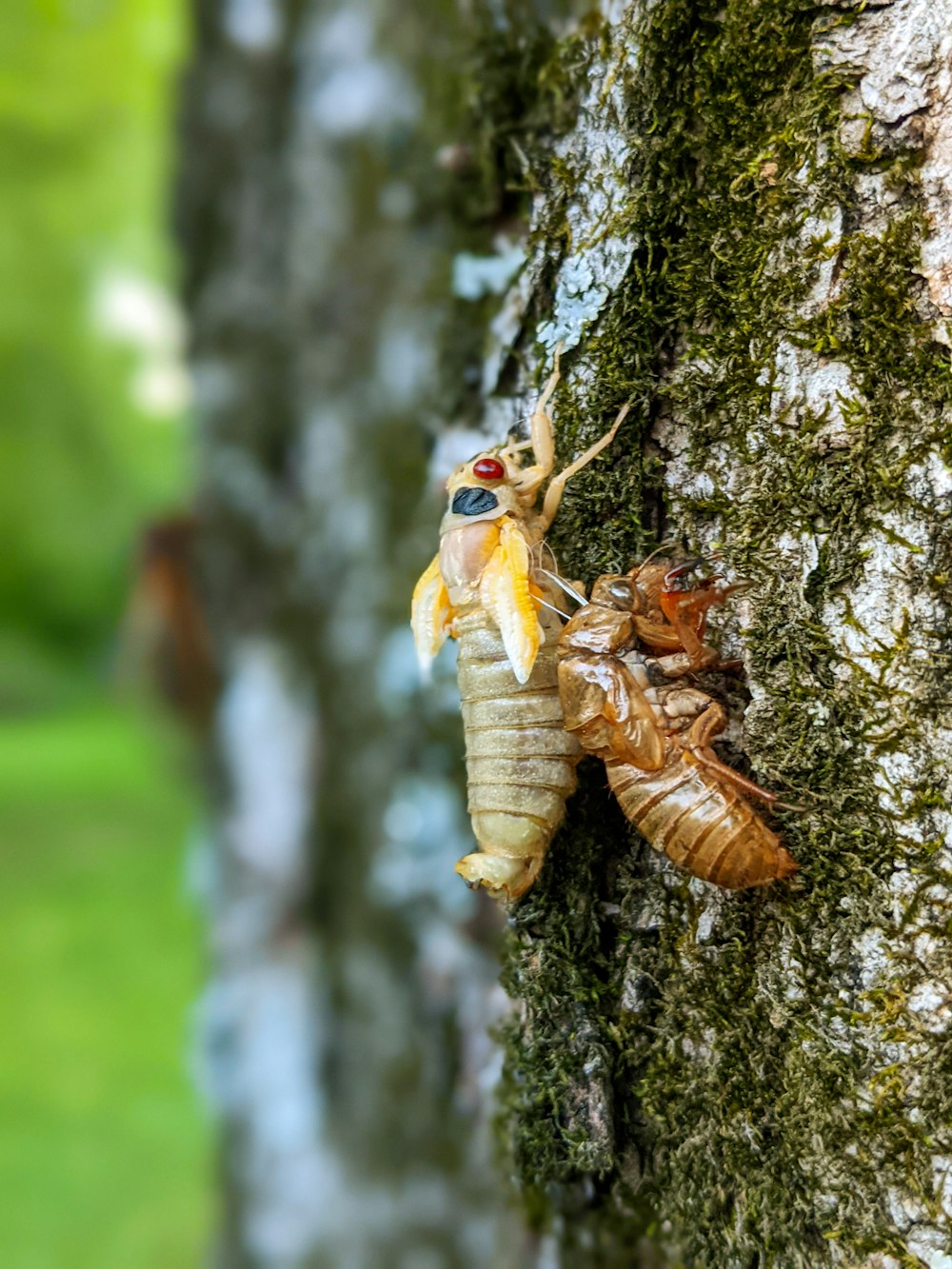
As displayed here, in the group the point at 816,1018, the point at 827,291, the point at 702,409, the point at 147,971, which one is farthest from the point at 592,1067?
the point at 147,971

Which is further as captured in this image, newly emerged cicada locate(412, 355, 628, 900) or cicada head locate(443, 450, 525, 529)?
cicada head locate(443, 450, 525, 529)

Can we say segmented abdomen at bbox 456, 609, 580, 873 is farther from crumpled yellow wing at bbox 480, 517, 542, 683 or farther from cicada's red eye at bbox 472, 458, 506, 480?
cicada's red eye at bbox 472, 458, 506, 480

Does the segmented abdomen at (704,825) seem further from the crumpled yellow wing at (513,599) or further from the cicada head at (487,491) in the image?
the cicada head at (487,491)

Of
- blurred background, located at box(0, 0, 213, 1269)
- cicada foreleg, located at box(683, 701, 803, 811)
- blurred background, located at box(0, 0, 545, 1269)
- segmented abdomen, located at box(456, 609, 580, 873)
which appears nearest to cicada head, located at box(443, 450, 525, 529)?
segmented abdomen, located at box(456, 609, 580, 873)

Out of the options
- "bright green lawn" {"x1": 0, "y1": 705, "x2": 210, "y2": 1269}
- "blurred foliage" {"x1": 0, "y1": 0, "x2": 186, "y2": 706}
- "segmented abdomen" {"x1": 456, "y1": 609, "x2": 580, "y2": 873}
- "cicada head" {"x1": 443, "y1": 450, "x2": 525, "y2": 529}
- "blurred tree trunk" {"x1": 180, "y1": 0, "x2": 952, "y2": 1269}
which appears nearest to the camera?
"blurred tree trunk" {"x1": 180, "y1": 0, "x2": 952, "y2": 1269}

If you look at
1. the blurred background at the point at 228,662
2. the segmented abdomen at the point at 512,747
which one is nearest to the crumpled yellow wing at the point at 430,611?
the segmented abdomen at the point at 512,747

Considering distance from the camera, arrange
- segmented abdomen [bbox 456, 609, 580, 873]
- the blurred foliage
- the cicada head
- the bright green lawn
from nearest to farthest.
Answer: segmented abdomen [bbox 456, 609, 580, 873] → the cicada head → the bright green lawn → the blurred foliage

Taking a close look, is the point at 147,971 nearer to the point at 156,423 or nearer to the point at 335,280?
the point at 156,423
